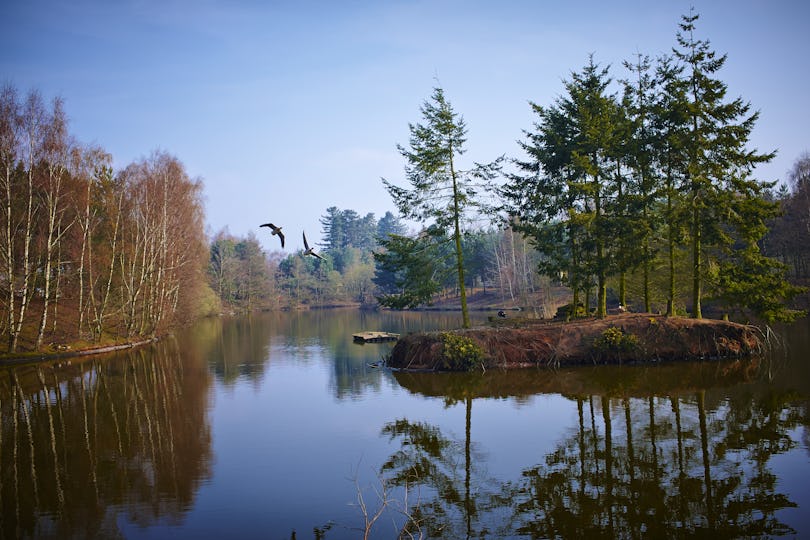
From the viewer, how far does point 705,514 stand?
972cm

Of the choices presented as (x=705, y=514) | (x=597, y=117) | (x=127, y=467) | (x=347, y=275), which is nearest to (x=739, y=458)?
(x=705, y=514)

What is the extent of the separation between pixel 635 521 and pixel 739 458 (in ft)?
14.9

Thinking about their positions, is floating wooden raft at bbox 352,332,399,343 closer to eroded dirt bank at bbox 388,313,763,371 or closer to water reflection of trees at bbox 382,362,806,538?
eroded dirt bank at bbox 388,313,763,371

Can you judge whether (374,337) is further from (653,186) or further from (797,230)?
(797,230)

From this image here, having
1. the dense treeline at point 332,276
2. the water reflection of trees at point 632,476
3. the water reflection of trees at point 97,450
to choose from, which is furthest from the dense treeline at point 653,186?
the dense treeline at point 332,276

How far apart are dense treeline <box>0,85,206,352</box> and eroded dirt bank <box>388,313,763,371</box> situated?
21775 millimetres

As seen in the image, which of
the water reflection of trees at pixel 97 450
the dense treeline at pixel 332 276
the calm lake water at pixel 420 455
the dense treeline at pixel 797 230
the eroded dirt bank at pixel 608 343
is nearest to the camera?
the calm lake water at pixel 420 455

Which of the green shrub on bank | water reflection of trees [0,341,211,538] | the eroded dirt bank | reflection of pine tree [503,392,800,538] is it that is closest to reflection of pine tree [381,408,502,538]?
reflection of pine tree [503,392,800,538]

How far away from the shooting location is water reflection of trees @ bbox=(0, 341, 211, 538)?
35.4 feet

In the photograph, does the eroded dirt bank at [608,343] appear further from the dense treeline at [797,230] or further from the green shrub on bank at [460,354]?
the dense treeline at [797,230]

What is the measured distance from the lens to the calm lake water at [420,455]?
394 inches

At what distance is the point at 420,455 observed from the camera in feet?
46.2

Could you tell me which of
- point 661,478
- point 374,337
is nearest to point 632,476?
point 661,478

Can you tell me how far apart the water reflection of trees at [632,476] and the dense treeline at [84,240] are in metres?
25.9
